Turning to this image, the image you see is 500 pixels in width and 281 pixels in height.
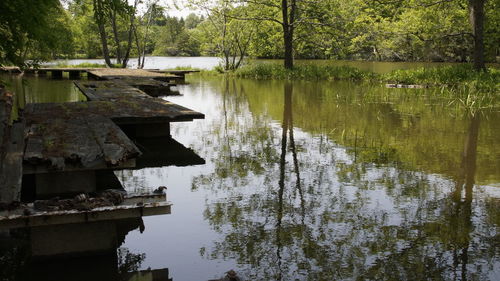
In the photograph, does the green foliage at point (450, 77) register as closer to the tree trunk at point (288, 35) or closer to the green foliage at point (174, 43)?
the tree trunk at point (288, 35)

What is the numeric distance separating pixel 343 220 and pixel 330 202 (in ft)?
2.01

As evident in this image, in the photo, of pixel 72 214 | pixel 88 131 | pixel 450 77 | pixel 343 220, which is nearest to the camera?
pixel 72 214

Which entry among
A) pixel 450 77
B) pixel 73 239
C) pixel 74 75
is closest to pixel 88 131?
pixel 73 239

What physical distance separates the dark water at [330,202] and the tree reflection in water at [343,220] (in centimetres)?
1

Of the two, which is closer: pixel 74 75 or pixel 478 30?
pixel 478 30

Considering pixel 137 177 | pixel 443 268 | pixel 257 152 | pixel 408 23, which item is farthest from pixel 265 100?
pixel 408 23

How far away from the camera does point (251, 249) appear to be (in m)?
4.47

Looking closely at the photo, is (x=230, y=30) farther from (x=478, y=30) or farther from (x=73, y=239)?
(x=73, y=239)

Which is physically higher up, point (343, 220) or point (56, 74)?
point (56, 74)

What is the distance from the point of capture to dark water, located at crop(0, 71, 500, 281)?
13.8 feet

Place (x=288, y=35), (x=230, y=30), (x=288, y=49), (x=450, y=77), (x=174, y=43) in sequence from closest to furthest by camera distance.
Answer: (x=450, y=77)
(x=288, y=49)
(x=288, y=35)
(x=230, y=30)
(x=174, y=43)

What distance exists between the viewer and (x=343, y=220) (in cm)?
524

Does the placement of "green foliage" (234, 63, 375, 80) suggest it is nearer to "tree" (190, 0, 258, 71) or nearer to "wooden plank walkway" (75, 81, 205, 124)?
"tree" (190, 0, 258, 71)

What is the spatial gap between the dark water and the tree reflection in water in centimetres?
1
